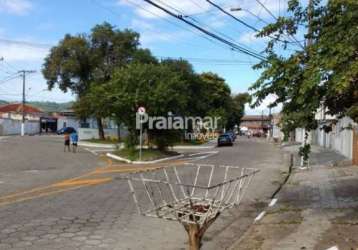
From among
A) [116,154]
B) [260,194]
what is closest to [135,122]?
[116,154]

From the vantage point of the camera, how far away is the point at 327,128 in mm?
11703

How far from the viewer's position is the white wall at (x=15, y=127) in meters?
79.2

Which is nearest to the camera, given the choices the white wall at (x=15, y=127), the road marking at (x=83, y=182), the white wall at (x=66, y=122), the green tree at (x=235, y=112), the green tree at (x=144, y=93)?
the road marking at (x=83, y=182)

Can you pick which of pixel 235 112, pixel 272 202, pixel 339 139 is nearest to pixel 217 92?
pixel 235 112

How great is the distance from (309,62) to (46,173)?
14.2 meters

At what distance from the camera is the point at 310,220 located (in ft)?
34.7

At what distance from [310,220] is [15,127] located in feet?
257

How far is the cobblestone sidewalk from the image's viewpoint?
8.56 meters

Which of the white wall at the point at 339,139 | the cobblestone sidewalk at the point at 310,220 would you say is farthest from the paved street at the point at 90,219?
the white wall at the point at 339,139

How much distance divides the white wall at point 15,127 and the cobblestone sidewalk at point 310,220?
68.4m

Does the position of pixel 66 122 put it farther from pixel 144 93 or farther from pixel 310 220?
pixel 310 220

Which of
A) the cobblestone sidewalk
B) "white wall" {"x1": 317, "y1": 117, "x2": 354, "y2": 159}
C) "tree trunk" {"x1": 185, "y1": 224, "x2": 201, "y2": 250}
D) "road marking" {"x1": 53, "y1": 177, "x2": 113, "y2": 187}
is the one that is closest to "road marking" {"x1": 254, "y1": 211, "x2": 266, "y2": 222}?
the cobblestone sidewalk

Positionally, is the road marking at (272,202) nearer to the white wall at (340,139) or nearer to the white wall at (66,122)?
the white wall at (340,139)

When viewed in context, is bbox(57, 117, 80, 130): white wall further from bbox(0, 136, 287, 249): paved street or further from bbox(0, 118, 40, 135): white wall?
bbox(0, 136, 287, 249): paved street
